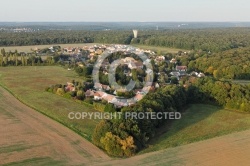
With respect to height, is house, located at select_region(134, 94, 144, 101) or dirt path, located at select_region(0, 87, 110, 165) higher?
house, located at select_region(134, 94, 144, 101)

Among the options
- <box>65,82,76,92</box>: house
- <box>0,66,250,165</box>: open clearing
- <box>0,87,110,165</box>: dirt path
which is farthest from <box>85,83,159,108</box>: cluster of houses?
<box>0,87,110,165</box>: dirt path

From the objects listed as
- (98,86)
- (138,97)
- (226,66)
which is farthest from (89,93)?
(226,66)

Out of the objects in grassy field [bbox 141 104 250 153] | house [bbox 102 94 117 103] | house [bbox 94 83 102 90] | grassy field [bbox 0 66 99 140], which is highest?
house [bbox 102 94 117 103]

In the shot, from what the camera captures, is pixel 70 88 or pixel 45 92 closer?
pixel 70 88

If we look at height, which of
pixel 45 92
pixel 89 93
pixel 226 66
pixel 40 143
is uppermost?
pixel 226 66

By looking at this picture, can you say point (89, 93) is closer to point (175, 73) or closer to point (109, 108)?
point (109, 108)

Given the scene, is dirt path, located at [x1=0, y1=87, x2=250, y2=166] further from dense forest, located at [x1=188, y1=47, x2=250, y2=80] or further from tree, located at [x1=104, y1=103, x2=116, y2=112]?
dense forest, located at [x1=188, y1=47, x2=250, y2=80]

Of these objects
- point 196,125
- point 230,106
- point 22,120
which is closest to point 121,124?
point 196,125
